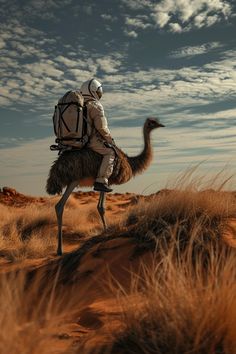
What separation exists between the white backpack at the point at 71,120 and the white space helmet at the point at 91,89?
370 mm

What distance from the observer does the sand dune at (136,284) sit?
325 centimetres

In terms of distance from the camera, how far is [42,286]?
6516mm

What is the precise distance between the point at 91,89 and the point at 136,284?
610 centimetres

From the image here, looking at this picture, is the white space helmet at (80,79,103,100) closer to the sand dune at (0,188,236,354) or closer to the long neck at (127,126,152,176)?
the long neck at (127,126,152,176)

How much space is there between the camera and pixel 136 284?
352cm

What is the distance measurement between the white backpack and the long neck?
4.95 feet

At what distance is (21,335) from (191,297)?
1.20m

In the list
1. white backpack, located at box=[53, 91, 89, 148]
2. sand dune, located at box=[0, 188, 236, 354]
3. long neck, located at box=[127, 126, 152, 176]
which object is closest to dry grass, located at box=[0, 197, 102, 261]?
sand dune, located at box=[0, 188, 236, 354]

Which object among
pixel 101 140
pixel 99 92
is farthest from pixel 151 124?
pixel 101 140

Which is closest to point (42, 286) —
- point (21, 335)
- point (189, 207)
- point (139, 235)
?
point (139, 235)

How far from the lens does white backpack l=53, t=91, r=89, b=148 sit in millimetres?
8508

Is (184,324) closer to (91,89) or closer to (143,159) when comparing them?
(91,89)

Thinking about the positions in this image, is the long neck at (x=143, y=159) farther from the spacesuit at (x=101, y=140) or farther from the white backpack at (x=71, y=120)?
the white backpack at (x=71, y=120)

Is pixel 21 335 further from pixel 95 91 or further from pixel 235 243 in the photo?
pixel 95 91
